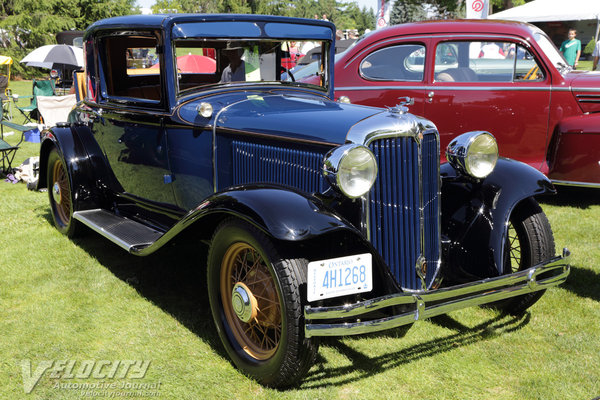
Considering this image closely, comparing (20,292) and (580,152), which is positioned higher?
(580,152)

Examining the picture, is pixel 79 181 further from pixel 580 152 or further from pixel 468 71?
pixel 580 152

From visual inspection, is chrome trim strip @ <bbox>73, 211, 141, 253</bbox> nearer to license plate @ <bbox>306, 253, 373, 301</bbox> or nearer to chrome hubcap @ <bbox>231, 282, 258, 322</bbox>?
chrome hubcap @ <bbox>231, 282, 258, 322</bbox>

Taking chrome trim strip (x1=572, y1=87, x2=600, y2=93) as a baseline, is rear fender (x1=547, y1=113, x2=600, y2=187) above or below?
below

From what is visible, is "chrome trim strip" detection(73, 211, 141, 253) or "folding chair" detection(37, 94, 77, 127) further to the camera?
"folding chair" detection(37, 94, 77, 127)

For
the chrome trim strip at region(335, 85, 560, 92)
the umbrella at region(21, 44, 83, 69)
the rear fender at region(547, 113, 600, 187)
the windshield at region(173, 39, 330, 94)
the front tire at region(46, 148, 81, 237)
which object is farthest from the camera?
the umbrella at region(21, 44, 83, 69)

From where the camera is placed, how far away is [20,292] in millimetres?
3736

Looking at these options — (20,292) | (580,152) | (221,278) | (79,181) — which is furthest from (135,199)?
(580,152)

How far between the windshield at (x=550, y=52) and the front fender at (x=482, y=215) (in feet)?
10.2

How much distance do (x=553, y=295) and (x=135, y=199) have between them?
3.07 metres

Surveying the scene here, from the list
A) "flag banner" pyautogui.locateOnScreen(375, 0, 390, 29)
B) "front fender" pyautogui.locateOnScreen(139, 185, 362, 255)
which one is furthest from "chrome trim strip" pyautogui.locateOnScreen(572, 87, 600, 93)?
"flag banner" pyautogui.locateOnScreen(375, 0, 390, 29)

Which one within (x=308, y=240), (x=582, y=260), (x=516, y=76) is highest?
(x=516, y=76)

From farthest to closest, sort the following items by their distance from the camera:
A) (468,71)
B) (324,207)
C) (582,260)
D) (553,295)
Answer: (468,71) → (582,260) → (553,295) → (324,207)

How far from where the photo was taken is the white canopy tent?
1861cm

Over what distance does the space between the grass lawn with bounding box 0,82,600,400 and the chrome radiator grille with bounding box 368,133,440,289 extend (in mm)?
492
